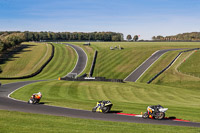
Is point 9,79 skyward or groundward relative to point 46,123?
groundward

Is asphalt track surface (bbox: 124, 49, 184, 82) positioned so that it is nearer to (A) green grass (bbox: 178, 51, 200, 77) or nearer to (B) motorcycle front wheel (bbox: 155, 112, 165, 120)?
(A) green grass (bbox: 178, 51, 200, 77)

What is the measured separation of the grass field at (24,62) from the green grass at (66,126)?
246 feet

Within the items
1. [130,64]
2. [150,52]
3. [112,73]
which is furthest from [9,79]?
[150,52]

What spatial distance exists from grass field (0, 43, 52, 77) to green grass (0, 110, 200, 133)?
74880 millimetres

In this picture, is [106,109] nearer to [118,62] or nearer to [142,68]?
[142,68]

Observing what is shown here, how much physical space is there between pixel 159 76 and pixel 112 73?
19.0m

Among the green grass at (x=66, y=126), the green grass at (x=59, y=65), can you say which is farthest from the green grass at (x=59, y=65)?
the green grass at (x=66, y=126)

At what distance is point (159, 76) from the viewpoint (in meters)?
85.0

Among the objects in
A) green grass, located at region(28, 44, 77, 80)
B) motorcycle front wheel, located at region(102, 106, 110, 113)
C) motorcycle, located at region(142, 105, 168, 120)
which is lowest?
green grass, located at region(28, 44, 77, 80)

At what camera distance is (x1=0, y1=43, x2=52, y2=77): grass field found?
336 feet

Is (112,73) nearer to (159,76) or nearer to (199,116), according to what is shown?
(159,76)

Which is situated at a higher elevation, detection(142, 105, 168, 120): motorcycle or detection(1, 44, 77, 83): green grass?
detection(142, 105, 168, 120): motorcycle

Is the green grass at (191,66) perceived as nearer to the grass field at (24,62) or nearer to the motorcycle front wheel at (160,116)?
the grass field at (24,62)

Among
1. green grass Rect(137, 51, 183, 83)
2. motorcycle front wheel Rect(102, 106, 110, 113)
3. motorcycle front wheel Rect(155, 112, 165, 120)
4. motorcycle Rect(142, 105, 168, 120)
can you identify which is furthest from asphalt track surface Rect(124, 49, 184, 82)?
motorcycle front wheel Rect(155, 112, 165, 120)
